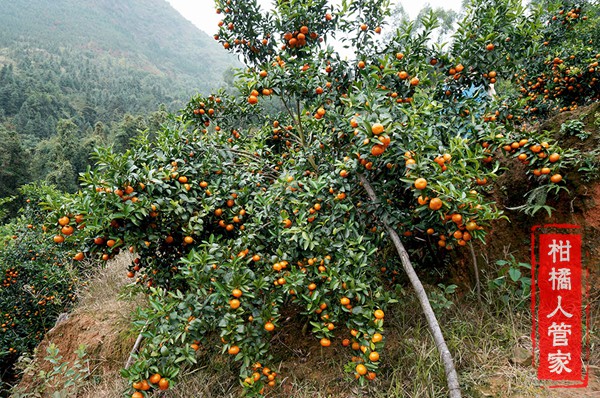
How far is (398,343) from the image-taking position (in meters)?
2.40

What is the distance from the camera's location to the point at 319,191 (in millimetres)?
2174

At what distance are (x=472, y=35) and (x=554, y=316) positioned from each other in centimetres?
222

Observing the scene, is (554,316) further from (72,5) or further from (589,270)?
(72,5)

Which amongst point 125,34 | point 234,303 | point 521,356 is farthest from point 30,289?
point 125,34

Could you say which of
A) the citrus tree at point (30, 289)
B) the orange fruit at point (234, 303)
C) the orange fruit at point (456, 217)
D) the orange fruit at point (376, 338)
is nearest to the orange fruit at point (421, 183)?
the orange fruit at point (456, 217)

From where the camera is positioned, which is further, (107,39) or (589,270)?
(107,39)

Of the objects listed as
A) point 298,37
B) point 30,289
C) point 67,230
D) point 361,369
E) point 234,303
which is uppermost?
point 298,37

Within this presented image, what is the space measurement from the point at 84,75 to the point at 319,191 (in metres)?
76.1

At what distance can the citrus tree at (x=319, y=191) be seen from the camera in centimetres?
184

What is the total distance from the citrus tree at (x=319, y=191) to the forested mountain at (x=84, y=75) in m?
0.64

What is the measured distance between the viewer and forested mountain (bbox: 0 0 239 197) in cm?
2211

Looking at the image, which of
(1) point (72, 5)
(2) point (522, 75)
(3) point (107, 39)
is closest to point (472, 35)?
(2) point (522, 75)

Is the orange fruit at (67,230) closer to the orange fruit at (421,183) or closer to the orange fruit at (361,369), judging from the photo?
the orange fruit at (361,369)

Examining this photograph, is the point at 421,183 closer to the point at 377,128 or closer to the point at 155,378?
the point at 377,128
